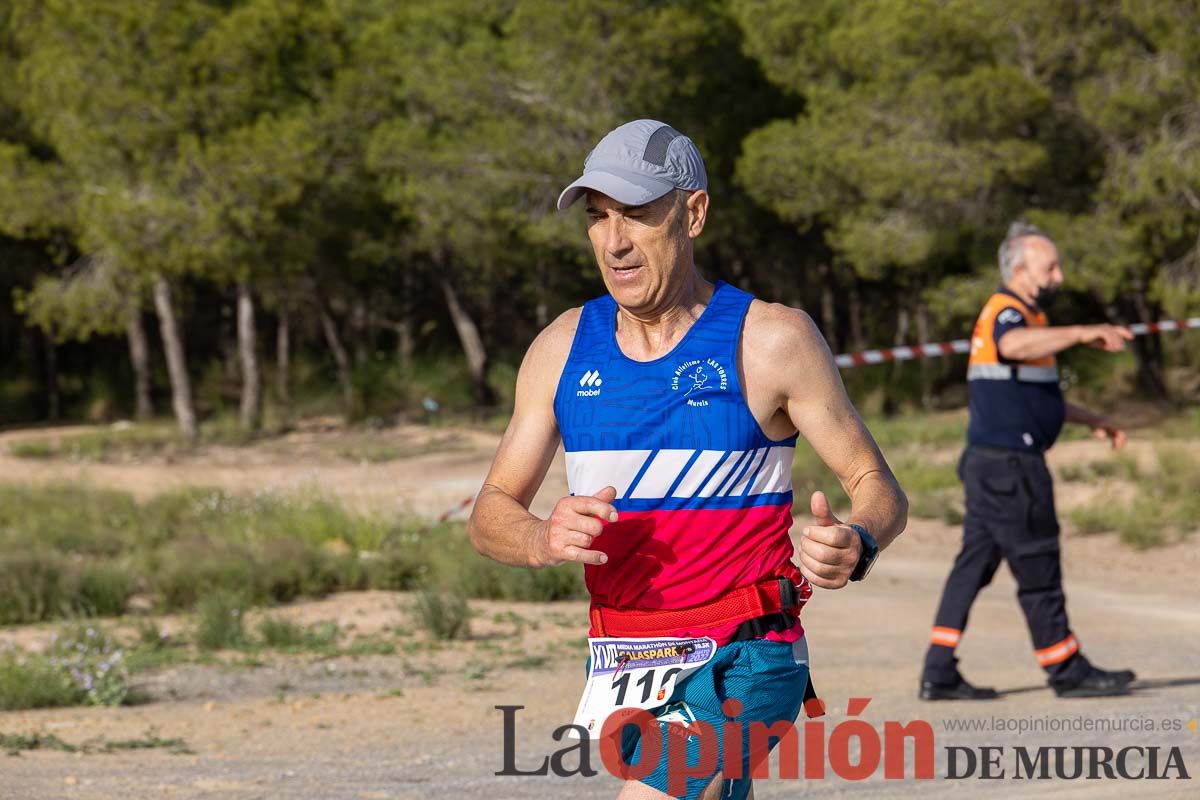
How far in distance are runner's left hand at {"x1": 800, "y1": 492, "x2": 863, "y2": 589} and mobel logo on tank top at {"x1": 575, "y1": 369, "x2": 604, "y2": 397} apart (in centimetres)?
57

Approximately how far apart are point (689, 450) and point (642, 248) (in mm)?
426

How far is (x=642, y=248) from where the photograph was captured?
3.58 metres

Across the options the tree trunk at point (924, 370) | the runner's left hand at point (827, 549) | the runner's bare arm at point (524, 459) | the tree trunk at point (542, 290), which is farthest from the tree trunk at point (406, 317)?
the runner's left hand at point (827, 549)

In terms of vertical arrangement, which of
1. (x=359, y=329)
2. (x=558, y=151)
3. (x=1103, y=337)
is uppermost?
(x=558, y=151)

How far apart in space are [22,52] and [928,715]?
2530cm

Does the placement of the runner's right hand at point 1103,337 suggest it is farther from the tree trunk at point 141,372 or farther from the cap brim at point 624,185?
the tree trunk at point 141,372

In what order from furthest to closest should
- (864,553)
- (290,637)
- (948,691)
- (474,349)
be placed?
(474,349), (290,637), (948,691), (864,553)

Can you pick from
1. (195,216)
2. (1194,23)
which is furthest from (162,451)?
(1194,23)

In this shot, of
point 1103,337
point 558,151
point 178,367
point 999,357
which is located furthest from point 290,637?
point 178,367

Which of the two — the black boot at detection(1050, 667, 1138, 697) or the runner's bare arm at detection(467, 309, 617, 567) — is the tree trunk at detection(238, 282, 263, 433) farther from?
the runner's bare arm at detection(467, 309, 617, 567)

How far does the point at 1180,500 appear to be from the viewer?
1497 cm

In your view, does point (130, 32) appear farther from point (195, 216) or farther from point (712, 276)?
point (712, 276)

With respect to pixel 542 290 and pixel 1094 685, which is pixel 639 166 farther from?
pixel 542 290

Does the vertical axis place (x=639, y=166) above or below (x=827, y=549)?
above
